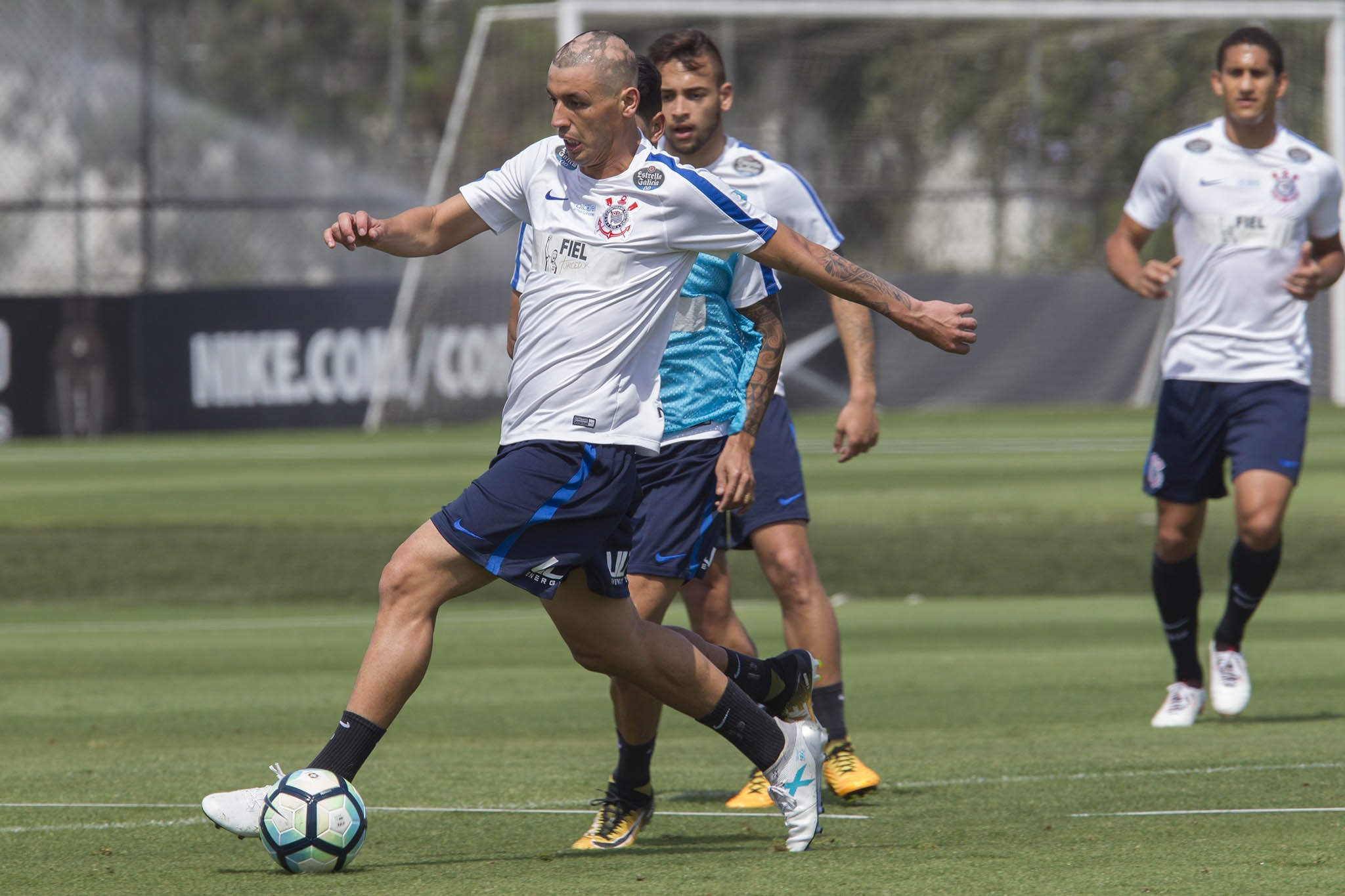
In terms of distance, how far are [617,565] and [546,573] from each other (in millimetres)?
224

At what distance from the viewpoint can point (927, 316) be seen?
4.95 meters

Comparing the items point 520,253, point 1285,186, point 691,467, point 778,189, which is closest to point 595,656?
point 691,467

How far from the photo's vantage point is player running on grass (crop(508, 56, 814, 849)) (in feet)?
18.0

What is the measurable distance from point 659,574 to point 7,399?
15785 mm

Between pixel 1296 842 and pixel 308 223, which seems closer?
pixel 1296 842

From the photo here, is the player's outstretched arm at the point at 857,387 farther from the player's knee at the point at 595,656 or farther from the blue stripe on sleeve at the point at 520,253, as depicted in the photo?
the player's knee at the point at 595,656

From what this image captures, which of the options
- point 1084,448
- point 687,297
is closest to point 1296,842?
point 687,297

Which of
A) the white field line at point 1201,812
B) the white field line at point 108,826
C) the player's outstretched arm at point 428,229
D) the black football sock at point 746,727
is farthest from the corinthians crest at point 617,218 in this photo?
the white field line at point 1201,812

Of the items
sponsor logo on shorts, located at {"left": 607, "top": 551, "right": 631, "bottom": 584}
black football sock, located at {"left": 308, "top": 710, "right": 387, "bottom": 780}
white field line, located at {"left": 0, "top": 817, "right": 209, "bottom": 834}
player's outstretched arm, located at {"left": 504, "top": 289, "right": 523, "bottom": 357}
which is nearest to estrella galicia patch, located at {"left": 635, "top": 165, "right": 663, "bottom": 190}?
player's outstretched arm, located at {"left": 504, "top": 289, "right": 523, "bottom": 357}

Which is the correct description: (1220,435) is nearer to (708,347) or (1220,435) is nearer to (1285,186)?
(1285,186)

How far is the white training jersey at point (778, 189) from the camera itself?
635 centimetres

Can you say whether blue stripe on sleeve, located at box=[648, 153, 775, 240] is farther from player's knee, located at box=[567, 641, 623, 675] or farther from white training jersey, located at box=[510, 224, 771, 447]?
player's knee, located at box=[567, 641, 623, 675]

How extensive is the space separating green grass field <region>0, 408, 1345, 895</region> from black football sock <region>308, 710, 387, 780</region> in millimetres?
264

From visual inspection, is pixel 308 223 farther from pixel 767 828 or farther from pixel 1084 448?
pixel 767 828
